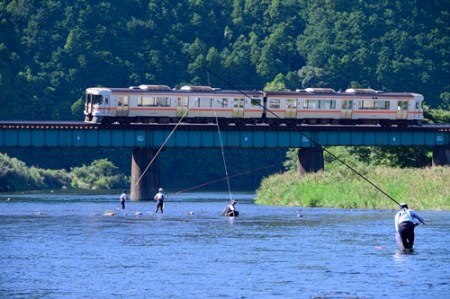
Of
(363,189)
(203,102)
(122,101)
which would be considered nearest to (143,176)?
(122,101)

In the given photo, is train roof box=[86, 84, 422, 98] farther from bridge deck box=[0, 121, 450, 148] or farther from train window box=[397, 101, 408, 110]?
bridge deck box=[0, 121, 450, 148]

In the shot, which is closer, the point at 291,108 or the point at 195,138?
the point at 195,138

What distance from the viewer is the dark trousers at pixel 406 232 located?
5575 cm

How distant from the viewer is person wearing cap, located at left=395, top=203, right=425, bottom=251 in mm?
55531

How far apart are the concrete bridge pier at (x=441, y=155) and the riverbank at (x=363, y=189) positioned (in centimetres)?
1804

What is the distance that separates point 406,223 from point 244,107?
64216 mm

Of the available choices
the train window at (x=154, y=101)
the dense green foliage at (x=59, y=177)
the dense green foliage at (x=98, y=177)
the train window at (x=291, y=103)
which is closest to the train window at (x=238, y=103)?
the train window at (x=291, y=103)

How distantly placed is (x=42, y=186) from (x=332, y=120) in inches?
1997

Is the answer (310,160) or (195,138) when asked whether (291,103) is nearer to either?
(310,160)

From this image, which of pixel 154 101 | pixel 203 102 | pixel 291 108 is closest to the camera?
pixel 154 101

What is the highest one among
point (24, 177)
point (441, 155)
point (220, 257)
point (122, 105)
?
point (122, 105)

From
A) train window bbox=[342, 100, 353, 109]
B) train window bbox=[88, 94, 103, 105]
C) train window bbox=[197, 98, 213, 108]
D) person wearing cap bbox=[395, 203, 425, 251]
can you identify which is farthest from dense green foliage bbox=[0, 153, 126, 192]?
person wearing cap bbox=[395, 203, 425, 251]

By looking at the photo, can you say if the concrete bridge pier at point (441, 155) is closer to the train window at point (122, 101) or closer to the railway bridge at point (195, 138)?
the railway bridge at point (195, 138)

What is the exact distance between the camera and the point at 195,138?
11900 centimetres
